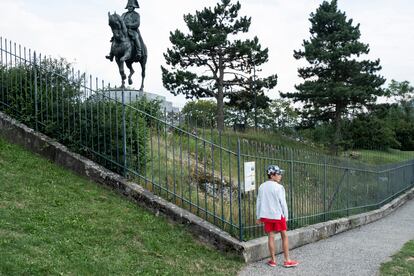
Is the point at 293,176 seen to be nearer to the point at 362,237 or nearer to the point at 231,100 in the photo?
the point at 362,237

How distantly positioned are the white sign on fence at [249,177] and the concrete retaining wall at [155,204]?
82 centimetres

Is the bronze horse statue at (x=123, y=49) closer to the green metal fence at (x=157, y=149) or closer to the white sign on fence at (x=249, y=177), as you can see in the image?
the green metal fence at (x=157, y=149)

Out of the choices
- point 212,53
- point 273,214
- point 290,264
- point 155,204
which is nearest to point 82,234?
point 155,204

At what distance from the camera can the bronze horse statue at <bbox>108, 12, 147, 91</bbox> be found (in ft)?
41.0

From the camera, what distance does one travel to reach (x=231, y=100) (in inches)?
1180

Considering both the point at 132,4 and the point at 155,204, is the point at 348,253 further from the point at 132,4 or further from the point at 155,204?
the point at 132,4

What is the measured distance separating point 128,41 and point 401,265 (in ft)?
30.4

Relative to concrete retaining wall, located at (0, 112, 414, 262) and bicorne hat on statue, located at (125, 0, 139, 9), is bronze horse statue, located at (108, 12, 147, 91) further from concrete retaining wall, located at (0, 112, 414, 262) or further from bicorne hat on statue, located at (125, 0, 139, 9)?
concrete retaining wall, located at (0, 112, 414, 262)

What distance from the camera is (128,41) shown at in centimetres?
1312

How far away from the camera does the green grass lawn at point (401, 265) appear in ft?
21.5

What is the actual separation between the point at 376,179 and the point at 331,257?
890cm

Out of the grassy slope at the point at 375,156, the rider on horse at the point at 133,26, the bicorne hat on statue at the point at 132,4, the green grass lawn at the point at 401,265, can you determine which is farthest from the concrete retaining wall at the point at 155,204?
the grassy slope at the point at 375,156

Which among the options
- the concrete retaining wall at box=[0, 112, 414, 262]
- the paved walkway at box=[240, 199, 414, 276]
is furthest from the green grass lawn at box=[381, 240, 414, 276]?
the concrete retaining wall at box=[0, 112, 414, 262]

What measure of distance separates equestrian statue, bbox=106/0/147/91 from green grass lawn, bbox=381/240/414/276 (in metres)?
8.54
